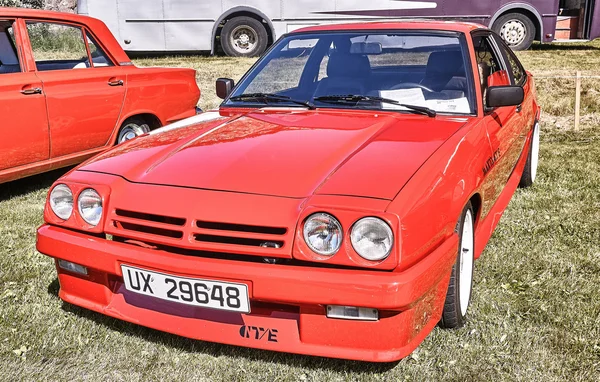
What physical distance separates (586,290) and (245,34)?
11573mm

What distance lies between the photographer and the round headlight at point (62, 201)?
2902mm

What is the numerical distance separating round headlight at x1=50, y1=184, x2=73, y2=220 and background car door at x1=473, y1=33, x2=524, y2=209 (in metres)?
2.02

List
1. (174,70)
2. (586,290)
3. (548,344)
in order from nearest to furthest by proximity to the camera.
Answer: (548,344)
(586,290)
(174,70)

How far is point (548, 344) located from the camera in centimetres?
297

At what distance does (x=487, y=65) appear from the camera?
13.6ft

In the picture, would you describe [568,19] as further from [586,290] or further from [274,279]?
[274,279]

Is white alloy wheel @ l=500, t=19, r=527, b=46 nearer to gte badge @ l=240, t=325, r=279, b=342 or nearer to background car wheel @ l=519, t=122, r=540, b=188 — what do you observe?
background car wheel @ l=519, t=122, r=540, b=188

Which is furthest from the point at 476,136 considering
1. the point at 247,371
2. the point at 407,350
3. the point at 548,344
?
the point at 247,371

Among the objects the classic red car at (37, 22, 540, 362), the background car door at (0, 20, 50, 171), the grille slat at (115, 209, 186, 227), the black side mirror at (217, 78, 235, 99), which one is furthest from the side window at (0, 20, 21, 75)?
the grille slat at (115, 209, 186, 227)

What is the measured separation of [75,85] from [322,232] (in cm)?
371

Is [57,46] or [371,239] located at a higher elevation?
[57,46]

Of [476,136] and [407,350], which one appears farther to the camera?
[476,136]

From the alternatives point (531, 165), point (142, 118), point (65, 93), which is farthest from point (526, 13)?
point (65, 93)

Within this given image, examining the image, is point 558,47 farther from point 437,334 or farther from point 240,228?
point 240,228
